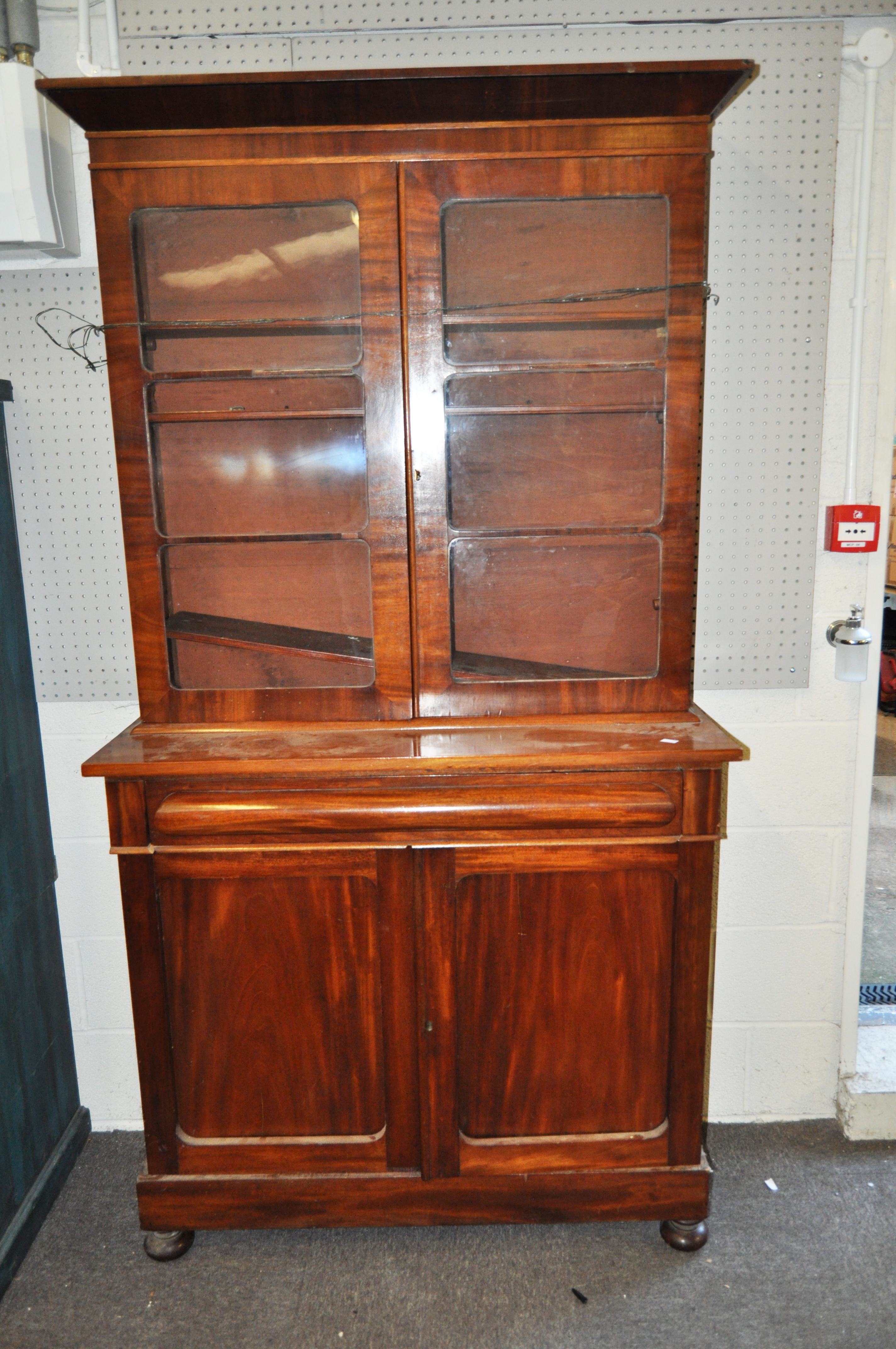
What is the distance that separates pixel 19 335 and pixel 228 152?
24.8 inches

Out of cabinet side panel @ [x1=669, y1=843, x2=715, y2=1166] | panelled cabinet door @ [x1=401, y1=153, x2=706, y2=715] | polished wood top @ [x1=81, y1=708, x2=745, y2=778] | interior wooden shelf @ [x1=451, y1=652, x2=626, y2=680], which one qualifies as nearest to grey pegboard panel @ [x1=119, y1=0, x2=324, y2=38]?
panelled cabinet door @ [x1=401, y1=153, x2=706, y2=715]

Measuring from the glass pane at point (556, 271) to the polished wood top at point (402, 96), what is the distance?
0.15 metres

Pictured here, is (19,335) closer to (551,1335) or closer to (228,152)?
(228,152)

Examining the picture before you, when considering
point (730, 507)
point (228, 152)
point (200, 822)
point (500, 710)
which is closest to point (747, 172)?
point (730, 507)

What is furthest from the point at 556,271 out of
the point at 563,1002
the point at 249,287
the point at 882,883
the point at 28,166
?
the point at 882,883

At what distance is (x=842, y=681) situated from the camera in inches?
80.1

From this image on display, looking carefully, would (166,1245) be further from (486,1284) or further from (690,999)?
(690,999)

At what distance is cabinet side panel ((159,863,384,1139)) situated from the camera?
5.56ft

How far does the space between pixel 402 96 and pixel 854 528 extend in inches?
49.1

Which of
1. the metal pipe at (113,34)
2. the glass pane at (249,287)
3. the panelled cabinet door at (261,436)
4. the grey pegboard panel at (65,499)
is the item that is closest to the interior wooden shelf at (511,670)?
the panelled cabinet door at (261,436)

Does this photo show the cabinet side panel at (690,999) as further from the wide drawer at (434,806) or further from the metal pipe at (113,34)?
the metal pipe at (113,34)

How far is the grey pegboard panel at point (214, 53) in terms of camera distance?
180 cm

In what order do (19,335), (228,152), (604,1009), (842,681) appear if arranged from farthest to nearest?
(842,681), (19,335), (604,1009), (228,152)

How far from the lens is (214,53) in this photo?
1805 millimetres
